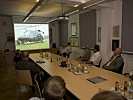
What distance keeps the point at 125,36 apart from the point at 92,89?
3165 millimetres

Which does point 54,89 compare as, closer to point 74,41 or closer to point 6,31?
point 74,41

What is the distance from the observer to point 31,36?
9.52 metres

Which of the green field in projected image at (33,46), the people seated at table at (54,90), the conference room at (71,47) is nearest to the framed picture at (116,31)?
the conference room at (71,47)

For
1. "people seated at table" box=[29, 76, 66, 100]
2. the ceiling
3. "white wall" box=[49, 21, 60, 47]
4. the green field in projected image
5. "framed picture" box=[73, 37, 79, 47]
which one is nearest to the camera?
"people seated at table" box=[29, 76, 66, 100]

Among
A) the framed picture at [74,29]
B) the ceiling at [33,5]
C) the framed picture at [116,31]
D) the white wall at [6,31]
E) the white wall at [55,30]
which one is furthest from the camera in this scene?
the white wall at [55,30]

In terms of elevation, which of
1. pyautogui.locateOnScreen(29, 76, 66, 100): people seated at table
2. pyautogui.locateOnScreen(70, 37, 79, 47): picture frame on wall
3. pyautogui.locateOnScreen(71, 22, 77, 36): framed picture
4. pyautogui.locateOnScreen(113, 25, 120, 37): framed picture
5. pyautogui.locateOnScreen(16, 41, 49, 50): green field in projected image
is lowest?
pyautogui.locateOnScreen(29, 76, 66, 100): people seated at table

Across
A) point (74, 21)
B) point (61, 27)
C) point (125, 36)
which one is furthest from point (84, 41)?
point (61, 27)

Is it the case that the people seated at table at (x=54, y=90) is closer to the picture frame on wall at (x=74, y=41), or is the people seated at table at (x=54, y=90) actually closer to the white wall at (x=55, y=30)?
the picture frame on wall at (x=74, y=41)

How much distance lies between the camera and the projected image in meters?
9.13

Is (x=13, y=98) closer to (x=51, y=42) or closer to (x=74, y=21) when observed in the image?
(x=74, y=21)

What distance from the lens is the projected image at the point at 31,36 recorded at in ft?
30.0

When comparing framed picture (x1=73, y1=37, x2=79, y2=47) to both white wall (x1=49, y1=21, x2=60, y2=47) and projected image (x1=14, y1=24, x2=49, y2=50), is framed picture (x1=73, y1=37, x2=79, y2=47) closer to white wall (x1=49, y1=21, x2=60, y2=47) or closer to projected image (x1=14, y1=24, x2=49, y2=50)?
white wall (x1=49, y1=21, x2=60, y2=47)

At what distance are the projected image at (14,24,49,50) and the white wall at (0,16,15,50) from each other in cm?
30

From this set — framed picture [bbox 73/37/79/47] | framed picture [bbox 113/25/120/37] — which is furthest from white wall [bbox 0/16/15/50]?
framed picture [bbox 113/25/120/37]
